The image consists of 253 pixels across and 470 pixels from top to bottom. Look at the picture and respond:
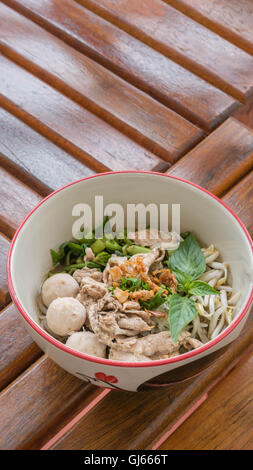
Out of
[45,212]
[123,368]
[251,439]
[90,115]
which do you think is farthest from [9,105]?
[251,439]

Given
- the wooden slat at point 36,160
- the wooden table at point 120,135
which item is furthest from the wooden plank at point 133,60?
the wooden slat at point 36,160

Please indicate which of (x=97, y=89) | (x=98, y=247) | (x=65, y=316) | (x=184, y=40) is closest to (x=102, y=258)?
(x=98, y=247)

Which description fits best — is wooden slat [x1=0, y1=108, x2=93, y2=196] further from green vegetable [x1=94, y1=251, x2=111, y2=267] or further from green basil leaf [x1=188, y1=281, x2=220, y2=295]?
green basil leaf [x1=188, y1=281, x2=220, y2=295]

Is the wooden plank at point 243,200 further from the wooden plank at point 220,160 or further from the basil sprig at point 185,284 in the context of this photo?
the basil sprig at point 185,284

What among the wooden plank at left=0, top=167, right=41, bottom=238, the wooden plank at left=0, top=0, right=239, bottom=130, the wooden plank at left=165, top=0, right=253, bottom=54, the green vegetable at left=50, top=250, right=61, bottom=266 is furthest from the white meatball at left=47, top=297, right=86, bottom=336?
the wooden plank at left=165, top=0, right=253, bottom=54

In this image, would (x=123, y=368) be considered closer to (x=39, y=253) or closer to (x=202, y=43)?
(x=39, y=253)

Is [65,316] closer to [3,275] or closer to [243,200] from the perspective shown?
[3,275]

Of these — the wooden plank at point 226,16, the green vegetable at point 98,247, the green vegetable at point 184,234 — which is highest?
the wooden plank at point 226,16
